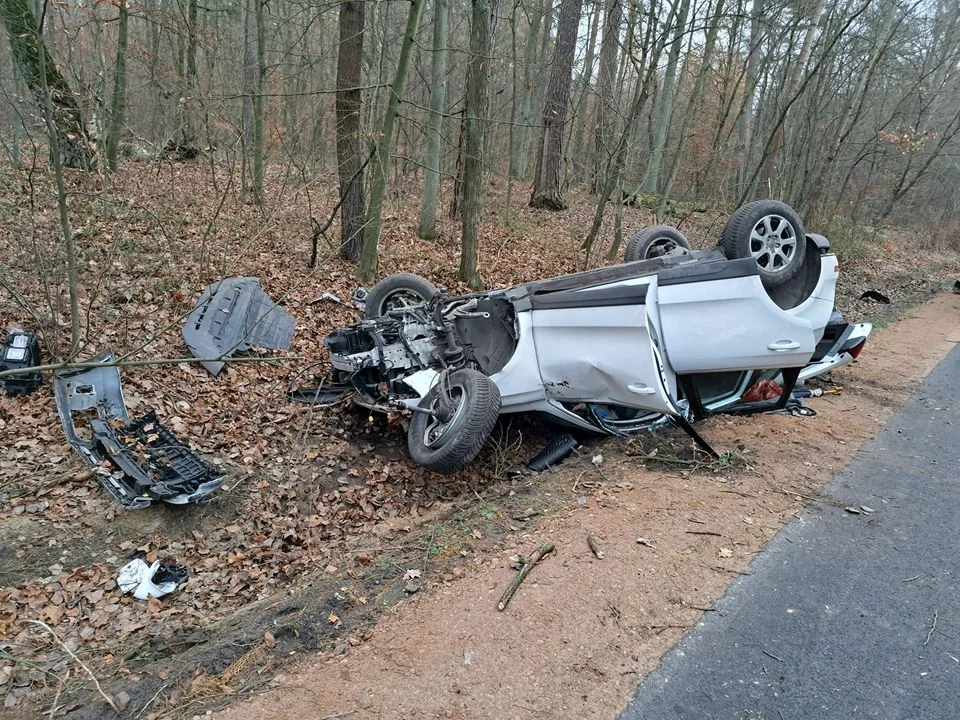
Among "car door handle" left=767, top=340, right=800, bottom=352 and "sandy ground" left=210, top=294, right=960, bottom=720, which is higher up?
"car door handle" left=767, top=340, right=800, bottom=352

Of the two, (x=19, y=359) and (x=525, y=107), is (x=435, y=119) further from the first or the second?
(x=525, y=107)

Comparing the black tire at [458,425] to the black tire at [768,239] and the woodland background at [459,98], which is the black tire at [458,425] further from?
the woodland background at [459,98]

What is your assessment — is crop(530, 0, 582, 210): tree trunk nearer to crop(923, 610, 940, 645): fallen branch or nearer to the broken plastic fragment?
the broken plastic fragment

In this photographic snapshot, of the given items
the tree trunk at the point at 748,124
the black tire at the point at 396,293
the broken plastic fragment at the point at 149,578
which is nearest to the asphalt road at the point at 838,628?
the broken plastic fragment at the point at 149,578

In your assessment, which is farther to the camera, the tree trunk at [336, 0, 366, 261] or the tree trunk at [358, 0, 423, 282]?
the tree trunk at [336, 0, 366, 261]

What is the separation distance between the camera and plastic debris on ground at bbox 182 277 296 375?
6.61 meters

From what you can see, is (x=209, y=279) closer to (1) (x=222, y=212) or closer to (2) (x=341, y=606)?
(1) (x=222, y=212)

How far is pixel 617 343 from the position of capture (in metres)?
4.75

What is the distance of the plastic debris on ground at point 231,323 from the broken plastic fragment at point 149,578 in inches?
105

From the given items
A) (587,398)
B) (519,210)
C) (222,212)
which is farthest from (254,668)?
(519,210)

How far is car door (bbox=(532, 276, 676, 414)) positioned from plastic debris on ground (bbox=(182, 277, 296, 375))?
3.08 metres

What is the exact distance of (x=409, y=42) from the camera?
798cm

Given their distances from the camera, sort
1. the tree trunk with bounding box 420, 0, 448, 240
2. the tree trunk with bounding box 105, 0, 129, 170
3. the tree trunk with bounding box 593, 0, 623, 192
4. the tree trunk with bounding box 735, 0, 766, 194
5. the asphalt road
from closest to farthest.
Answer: the asphalt road < the tree trunk with bounding box 105, 0, 129, 170 < the tree trunk with bounding box 420, 0, 448, 240 < the tree trunk with bounding box 593, 0, 623, 192 < the tree trunk with bounding box 735, 0, 766, 194

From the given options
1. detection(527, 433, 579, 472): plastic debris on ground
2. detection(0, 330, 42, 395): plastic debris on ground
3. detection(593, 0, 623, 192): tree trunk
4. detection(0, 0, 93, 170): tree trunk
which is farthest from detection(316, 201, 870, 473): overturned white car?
detection(593, 0, 623, 192): tree trunk
